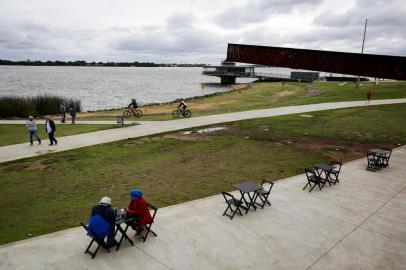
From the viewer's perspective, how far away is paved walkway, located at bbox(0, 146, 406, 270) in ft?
22.5

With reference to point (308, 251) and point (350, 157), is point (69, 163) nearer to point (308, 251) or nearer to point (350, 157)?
point (308, 251)

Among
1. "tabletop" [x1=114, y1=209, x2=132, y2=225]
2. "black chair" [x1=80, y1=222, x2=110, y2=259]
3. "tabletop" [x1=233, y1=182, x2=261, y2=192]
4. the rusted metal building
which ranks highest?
the rusted metal building

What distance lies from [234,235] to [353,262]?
2.62 meters

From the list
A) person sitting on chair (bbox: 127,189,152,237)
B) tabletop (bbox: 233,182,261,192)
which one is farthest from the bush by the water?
person sitting on chair (bbox: 127,189,152,237)

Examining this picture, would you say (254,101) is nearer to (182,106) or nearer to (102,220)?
(182,106)

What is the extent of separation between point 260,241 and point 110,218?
3.44m

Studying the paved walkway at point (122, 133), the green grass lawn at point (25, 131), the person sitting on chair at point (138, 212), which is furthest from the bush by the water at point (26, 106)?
the person sitting on chair at point (138, 212)

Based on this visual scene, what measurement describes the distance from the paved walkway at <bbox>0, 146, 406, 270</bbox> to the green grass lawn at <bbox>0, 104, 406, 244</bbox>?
3.71 feet

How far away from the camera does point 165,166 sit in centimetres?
1398

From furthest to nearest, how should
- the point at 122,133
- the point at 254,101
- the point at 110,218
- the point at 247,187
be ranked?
1. the point at 254,101
2. the point at 122,133
3. the point at 247,187
4. the point at 110,218

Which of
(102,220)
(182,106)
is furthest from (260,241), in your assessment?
(182,106)

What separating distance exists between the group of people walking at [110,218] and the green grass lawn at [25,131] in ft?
45.6

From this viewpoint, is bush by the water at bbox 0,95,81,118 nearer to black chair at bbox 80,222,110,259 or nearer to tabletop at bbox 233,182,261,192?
tabletop at bbox 233,182,261,192

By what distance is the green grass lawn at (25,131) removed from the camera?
19391 mm
